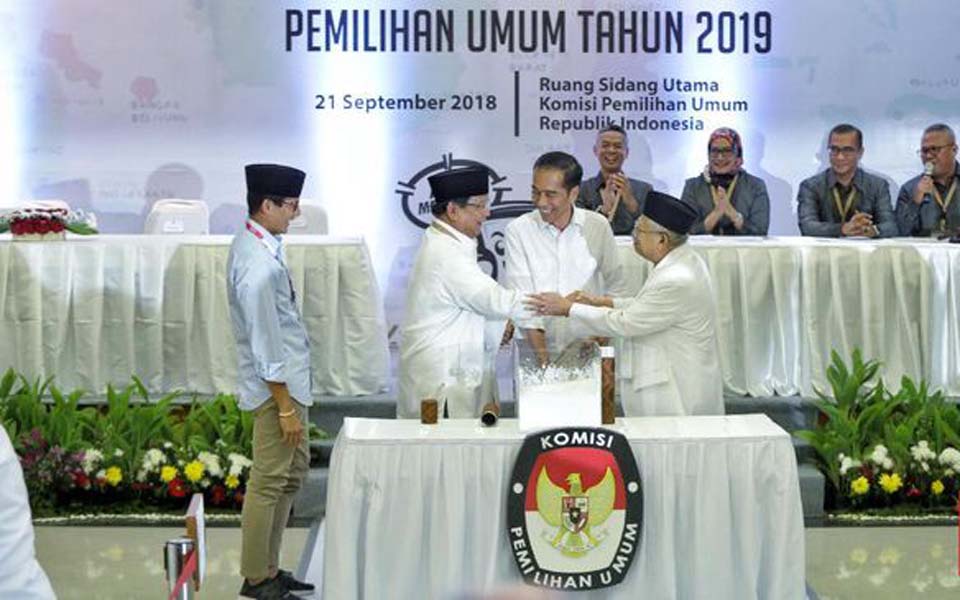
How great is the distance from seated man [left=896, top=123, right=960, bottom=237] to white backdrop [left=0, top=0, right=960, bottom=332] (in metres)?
0.89

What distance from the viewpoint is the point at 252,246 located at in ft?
18.2

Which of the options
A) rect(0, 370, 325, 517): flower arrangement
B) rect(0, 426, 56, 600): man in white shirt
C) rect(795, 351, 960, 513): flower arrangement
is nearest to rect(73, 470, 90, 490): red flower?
rect(0, 370, 325, 517): flower arrangement

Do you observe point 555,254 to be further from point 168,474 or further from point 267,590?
point 168,474

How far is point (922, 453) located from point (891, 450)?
13 centimetres

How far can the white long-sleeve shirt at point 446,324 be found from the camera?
5.94m

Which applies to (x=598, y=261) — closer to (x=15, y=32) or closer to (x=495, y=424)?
(x=495, y=424)

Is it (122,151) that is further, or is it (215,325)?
(122,151)

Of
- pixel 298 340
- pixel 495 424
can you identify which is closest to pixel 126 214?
pixel 298 340

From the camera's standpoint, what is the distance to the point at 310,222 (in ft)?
30.0

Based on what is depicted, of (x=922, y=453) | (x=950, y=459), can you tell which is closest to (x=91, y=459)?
(x=922, y=453)

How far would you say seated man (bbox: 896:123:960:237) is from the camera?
30.8 feet

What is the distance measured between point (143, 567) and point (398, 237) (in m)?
4.28

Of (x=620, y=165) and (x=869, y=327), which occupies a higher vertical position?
(x=620, y=165)

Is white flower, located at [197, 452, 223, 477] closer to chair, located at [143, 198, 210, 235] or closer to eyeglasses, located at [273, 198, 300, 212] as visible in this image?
chair, located at [143, 198, 210, 235]
